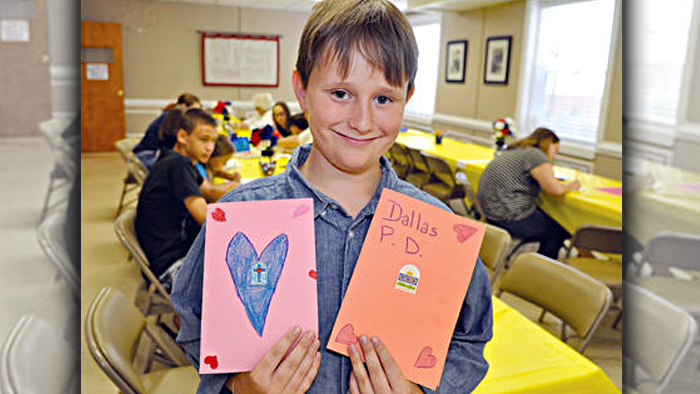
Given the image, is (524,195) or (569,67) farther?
(569,67)

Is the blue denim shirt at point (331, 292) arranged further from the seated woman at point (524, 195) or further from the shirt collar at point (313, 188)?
the seated woman at point (524, 195)

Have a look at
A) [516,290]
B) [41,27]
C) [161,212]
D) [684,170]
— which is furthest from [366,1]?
[684,170]

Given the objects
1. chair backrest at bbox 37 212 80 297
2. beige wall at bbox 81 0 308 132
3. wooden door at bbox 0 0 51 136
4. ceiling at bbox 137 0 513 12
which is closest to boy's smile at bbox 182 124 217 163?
chair backrest at bbox 37 212 80 297

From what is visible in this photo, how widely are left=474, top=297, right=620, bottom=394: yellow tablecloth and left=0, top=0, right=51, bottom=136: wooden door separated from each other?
47.5 inches

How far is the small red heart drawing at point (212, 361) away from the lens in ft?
2.08

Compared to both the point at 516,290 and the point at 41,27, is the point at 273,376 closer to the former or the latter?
the point at 41,27

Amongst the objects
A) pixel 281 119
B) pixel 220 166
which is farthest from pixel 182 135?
pixel 281 119

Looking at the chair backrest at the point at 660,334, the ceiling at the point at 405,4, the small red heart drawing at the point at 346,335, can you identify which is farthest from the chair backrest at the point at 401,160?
the small red heart drawing at the point at 346,335

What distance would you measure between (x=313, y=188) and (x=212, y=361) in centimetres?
25

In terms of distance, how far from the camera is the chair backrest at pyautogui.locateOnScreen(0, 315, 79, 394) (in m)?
Answer: 1.08

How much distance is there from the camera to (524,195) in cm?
333

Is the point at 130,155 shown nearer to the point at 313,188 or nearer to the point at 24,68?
the point at 24,68

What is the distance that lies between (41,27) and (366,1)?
34.4 inches

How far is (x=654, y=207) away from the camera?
107 inches
